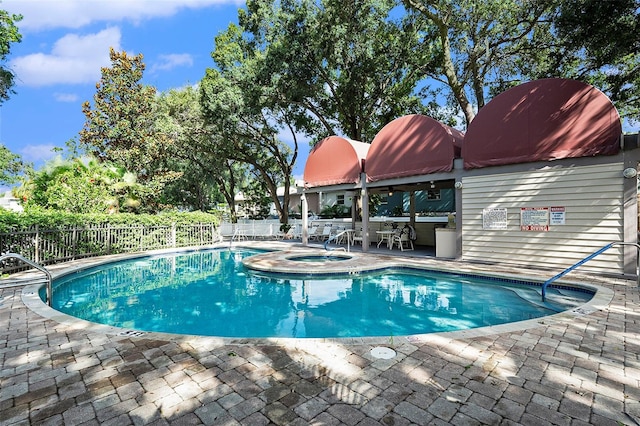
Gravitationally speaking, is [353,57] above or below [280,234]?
above

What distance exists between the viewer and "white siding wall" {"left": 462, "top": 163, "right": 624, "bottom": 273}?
767 cm

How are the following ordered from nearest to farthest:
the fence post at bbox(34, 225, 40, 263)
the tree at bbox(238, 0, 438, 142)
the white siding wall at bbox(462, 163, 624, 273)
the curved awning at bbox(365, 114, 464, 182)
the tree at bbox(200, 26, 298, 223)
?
the white siding wall at bbox(462, 163, 624, 273) → the fence post at bbox(34, 225, 40, 263) → the curved awning at bbox(365, 114, 464, 182) → the tree at bbox(238, 0, 438, 142) → the tree at bbox(200, 26, 298, 223)

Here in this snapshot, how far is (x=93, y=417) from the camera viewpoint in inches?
95.6

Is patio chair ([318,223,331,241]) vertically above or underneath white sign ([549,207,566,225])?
underneath

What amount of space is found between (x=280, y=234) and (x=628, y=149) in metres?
16.8

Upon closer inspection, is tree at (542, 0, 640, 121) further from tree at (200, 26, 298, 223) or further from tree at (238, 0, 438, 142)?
tree at (200, 26, 298, 223)

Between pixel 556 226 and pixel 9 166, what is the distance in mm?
42684

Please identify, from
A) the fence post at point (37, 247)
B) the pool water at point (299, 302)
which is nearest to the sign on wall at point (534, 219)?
the pool water at point (299, 302)

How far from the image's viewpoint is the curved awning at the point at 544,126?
302 inches

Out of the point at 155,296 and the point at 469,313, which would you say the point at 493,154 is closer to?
the point at 469,313

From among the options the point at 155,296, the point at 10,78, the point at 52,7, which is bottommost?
the point at 155,296

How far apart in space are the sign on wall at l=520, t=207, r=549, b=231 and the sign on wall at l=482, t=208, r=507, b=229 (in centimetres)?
46

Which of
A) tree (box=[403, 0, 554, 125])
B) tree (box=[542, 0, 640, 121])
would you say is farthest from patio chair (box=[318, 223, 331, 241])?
tree (box=[542, 0, 640, 121])

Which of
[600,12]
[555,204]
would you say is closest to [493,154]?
[555,204]
